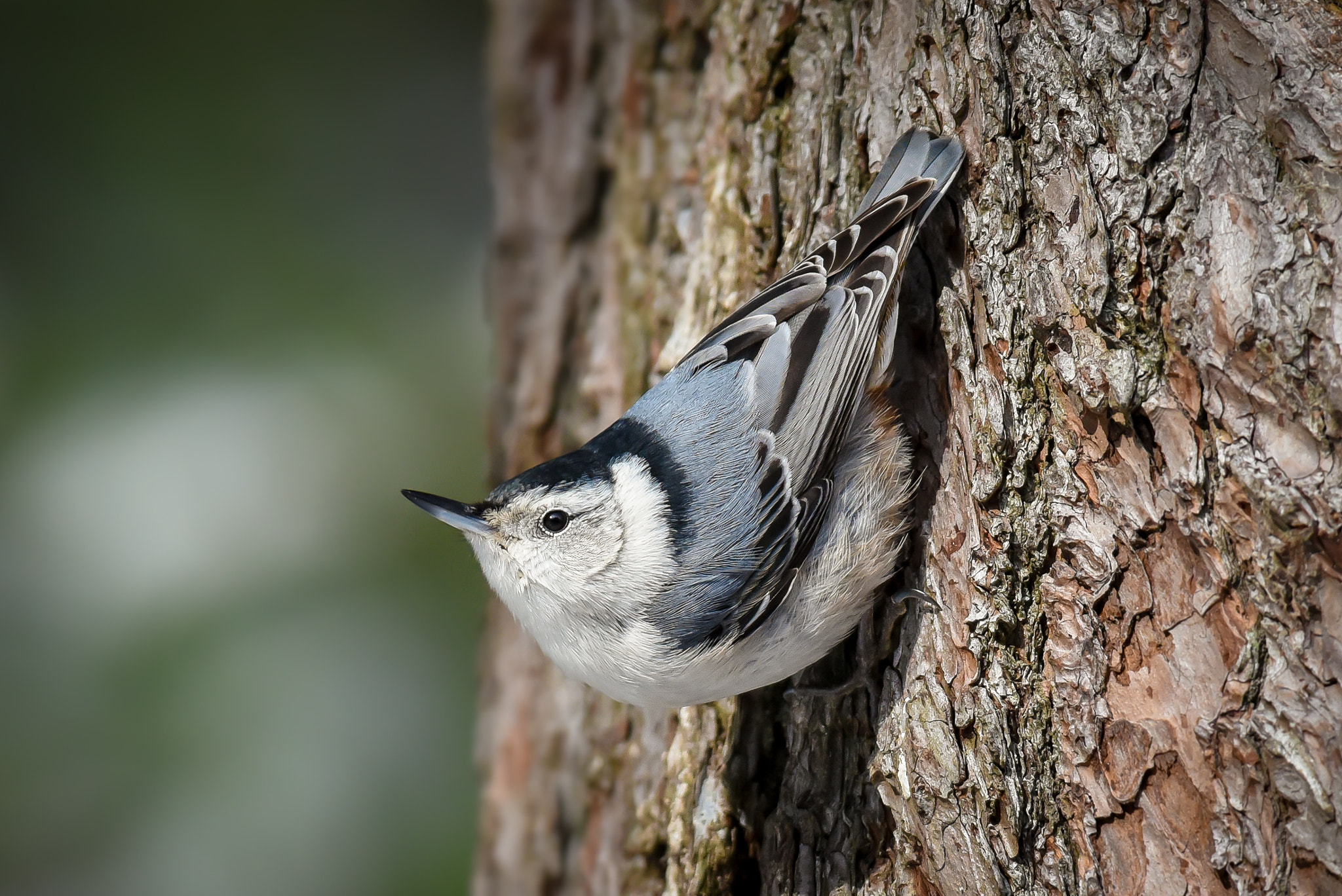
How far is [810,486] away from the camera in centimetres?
168

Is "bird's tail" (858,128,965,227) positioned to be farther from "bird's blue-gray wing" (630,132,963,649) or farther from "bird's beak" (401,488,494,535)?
"bird's beak" (401,488,494,535)

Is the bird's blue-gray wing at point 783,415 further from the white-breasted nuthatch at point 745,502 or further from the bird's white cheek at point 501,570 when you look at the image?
the bird's white cheek at point 501,570

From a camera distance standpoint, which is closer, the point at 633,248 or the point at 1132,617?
the point at 1132,617

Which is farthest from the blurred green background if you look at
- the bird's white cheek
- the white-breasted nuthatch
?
the white-breasted nuthatch

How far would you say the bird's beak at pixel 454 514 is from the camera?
175 cm

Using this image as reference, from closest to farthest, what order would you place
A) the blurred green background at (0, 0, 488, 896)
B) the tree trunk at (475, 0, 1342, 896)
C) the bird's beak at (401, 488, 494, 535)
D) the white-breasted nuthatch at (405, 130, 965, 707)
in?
the tree trunk at (475, 0, 1342, 896) → the white-breasted nuthatch at (405, 130, 965, 707) → the bird's beak at (401, 488, 494, 535) → the blurred green background at (0, 0, 488, 896)

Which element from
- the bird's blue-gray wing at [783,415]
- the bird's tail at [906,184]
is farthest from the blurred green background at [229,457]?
the bird's tail at [906,184]

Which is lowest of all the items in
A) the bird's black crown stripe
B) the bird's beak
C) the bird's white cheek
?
the bird's white cheek

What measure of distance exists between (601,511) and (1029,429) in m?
0.76

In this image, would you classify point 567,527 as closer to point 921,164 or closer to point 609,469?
point 609,469

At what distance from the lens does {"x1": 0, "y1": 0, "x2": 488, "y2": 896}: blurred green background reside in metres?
3.21

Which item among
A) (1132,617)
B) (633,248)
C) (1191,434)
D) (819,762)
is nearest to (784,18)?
(633,248)

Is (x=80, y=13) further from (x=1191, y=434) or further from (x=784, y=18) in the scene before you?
(x=1191, y=434)

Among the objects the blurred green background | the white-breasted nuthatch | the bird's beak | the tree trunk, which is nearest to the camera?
the tree trunk
